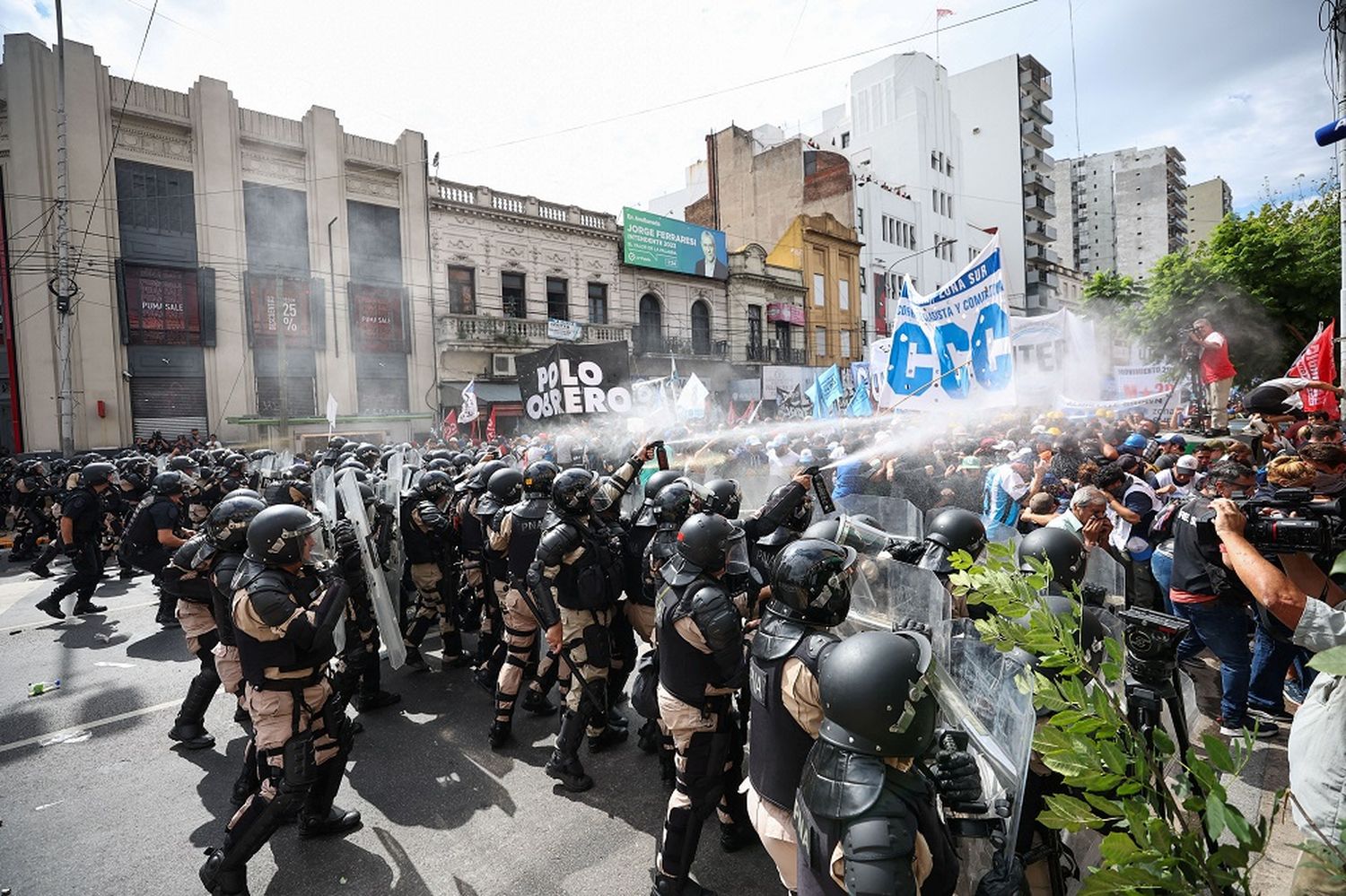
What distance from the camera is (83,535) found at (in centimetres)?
870

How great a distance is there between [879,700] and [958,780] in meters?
0.40

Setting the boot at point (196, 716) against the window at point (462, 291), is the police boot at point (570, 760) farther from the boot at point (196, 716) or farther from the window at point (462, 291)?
the window at point (462, 291)

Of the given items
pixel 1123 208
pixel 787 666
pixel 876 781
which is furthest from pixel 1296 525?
pixel 1123 208

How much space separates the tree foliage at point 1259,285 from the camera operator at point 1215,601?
15.9 meters

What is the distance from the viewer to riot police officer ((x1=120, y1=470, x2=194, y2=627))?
6938mm

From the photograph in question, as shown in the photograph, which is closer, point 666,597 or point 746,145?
point 666,597

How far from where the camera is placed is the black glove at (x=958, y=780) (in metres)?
1.91

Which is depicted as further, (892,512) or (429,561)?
(429,561)

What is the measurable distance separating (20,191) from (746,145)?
1264 inches

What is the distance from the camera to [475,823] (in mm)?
4086

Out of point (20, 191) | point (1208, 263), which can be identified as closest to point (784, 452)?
point (1208, 263)

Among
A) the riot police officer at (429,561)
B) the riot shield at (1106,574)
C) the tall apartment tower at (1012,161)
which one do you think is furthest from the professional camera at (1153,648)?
the tall apartment tower at (1012,161)

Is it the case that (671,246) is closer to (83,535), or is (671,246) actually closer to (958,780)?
(83,535)

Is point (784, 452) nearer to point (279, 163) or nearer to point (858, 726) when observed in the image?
point (858, 726)
